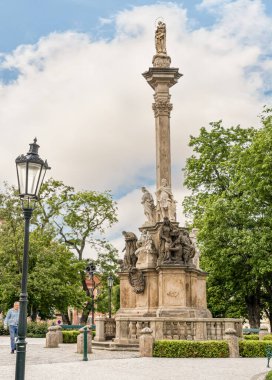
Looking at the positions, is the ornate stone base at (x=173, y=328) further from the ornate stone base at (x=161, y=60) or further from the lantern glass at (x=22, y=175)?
the ornate stone base at (x=161, y=60)

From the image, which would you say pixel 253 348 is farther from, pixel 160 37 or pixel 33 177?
pixel 160 37

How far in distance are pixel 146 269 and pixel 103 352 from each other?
3.88 meters

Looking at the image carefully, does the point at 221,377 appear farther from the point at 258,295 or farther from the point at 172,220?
the point at 258,295

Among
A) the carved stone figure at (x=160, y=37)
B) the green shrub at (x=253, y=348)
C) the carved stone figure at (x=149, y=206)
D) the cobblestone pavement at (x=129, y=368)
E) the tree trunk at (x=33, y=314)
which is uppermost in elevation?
the carved stone figure at (x=160, y=37)

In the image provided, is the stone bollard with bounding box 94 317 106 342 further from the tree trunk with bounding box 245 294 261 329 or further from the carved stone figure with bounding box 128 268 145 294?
the tree trunk with bounding box 245 294 261 329

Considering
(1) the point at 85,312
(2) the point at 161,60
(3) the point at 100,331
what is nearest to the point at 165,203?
(3) the point at 100,331

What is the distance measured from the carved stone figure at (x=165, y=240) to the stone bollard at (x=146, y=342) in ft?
14.9

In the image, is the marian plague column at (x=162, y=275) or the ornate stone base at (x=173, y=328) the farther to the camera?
the marian plague column at (x=162, y=275)

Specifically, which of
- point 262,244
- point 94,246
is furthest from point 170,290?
point 94,246

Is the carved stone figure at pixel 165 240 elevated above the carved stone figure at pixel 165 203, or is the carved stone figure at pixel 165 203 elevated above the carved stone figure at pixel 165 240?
the carved stone figure at pixel 165 203

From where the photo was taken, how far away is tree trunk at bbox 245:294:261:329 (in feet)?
122

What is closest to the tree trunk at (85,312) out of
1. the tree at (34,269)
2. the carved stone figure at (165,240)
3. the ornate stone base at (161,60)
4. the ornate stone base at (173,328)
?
the tree at (34,269)

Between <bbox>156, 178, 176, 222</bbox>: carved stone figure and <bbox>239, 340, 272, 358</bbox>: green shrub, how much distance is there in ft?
21.2

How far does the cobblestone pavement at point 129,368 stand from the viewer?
13172mm
